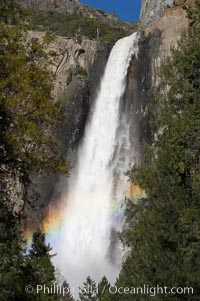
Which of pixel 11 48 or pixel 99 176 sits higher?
pixel 99 176

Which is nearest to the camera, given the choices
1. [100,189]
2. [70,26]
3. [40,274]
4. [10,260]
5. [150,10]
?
[10,260]

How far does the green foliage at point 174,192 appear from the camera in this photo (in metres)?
13.0

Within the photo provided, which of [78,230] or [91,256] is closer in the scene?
[91,256]

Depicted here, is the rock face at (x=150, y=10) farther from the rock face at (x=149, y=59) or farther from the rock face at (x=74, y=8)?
the rock face at (x=149, y=59)

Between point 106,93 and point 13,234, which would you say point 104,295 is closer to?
point 13,234

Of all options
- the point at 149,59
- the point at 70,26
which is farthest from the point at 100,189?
the point at 70,26

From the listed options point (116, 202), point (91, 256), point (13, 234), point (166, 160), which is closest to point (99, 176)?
point (116, 202)

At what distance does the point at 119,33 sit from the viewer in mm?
62594

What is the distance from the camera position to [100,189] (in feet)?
126

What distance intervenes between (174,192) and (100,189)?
24189 mm

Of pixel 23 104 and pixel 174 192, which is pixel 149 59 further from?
pixel 23 104

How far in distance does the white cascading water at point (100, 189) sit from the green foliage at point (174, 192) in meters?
19.0

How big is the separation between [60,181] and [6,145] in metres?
27.1

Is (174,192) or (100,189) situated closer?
(174,192)
